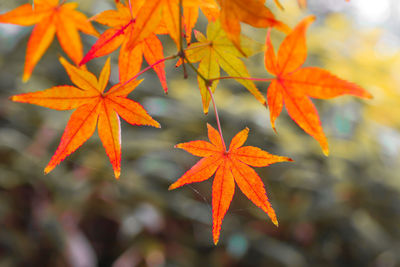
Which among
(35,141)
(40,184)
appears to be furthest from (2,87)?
(40,184)

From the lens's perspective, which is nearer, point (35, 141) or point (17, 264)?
point (17, 264)

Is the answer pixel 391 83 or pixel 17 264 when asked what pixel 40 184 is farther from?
pixel 391 83

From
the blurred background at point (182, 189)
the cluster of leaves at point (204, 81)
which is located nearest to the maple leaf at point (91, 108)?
the cluster of leaves at point (204, 81)

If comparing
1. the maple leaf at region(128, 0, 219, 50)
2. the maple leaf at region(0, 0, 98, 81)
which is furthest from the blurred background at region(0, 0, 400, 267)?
the maple leaf at region(128, 0, 219, 50)

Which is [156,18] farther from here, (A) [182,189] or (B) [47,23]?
(A) [182,189]

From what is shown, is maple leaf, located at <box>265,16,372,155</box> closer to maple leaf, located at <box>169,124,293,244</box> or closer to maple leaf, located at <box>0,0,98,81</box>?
maple leaf, located at <box>169,124,293,244</box>
